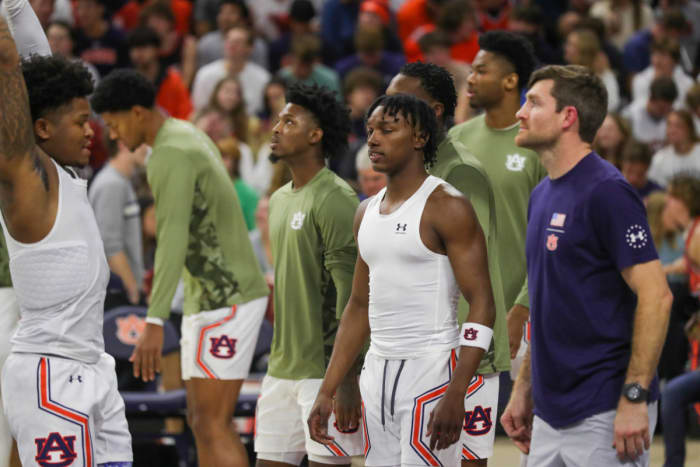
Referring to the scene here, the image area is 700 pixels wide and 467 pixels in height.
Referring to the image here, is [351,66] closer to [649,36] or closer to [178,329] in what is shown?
[649,36]

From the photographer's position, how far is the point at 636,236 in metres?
3.59

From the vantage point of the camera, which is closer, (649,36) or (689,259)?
(689,259)

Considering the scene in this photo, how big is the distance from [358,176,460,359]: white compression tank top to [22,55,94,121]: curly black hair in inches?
46.1

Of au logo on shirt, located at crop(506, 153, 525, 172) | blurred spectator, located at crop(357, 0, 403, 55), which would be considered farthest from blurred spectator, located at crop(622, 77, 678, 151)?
au logo on shirt, located at crop(506, 153, 525, 172)

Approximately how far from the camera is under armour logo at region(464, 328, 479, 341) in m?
3.94

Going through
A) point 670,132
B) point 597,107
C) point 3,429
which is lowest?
point 3,429

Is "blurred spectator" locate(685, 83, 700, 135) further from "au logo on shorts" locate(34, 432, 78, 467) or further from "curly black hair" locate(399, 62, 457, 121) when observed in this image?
"au logo on shorts" locate(34, 432, 78, 467)

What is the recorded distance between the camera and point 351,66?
37.4ft

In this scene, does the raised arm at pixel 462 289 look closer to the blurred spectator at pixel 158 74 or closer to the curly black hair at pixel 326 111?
the curly black hair at pixel 326 111

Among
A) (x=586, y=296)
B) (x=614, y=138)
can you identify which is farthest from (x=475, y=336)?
(x=614, y=138)

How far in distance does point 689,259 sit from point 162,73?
605 cm

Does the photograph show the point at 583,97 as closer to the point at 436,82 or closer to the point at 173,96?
the point at 436,82

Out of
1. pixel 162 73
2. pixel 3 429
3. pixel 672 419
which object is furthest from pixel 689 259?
pixel 162 73

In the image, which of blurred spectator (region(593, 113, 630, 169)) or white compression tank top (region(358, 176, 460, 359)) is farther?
blurred spectator (region(593, 113, 630, 169))
